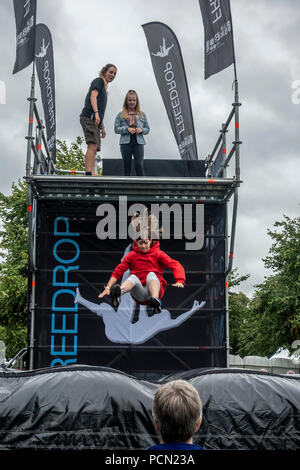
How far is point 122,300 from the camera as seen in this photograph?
8.74m

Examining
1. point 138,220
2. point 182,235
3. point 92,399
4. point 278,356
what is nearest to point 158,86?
point 182,235

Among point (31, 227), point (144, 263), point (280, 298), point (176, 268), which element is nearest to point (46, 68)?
point (31, 227)

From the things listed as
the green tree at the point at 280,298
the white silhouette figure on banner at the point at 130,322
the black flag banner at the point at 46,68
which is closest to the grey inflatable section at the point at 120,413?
the white silhouette figure on banner at the point at 130,322

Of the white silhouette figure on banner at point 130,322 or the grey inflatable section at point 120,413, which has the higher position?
the white silhouette figure on banner at point 130,322

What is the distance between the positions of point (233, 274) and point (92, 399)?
2447 centimetres

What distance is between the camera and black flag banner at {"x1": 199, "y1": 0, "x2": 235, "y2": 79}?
836 cm

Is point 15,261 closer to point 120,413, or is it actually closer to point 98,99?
point 98,99

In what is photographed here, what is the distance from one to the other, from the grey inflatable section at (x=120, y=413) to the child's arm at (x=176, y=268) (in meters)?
2.81

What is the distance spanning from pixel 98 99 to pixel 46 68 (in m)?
2.99

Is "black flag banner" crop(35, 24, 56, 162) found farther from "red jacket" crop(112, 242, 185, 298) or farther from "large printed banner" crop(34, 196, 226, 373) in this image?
"red jacket" crop(112, 242, 185, 298)

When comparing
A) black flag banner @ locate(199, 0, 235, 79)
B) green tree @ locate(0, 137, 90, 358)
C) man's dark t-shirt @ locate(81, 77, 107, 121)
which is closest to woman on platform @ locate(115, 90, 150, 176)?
man's dark t-shirt @ locate(81, 77, 107, 121)

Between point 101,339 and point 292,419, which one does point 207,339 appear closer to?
point 101,339

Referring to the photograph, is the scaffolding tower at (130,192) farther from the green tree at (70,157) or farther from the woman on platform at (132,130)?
the green tree at (70,157)

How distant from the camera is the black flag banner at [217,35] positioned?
8.36m
